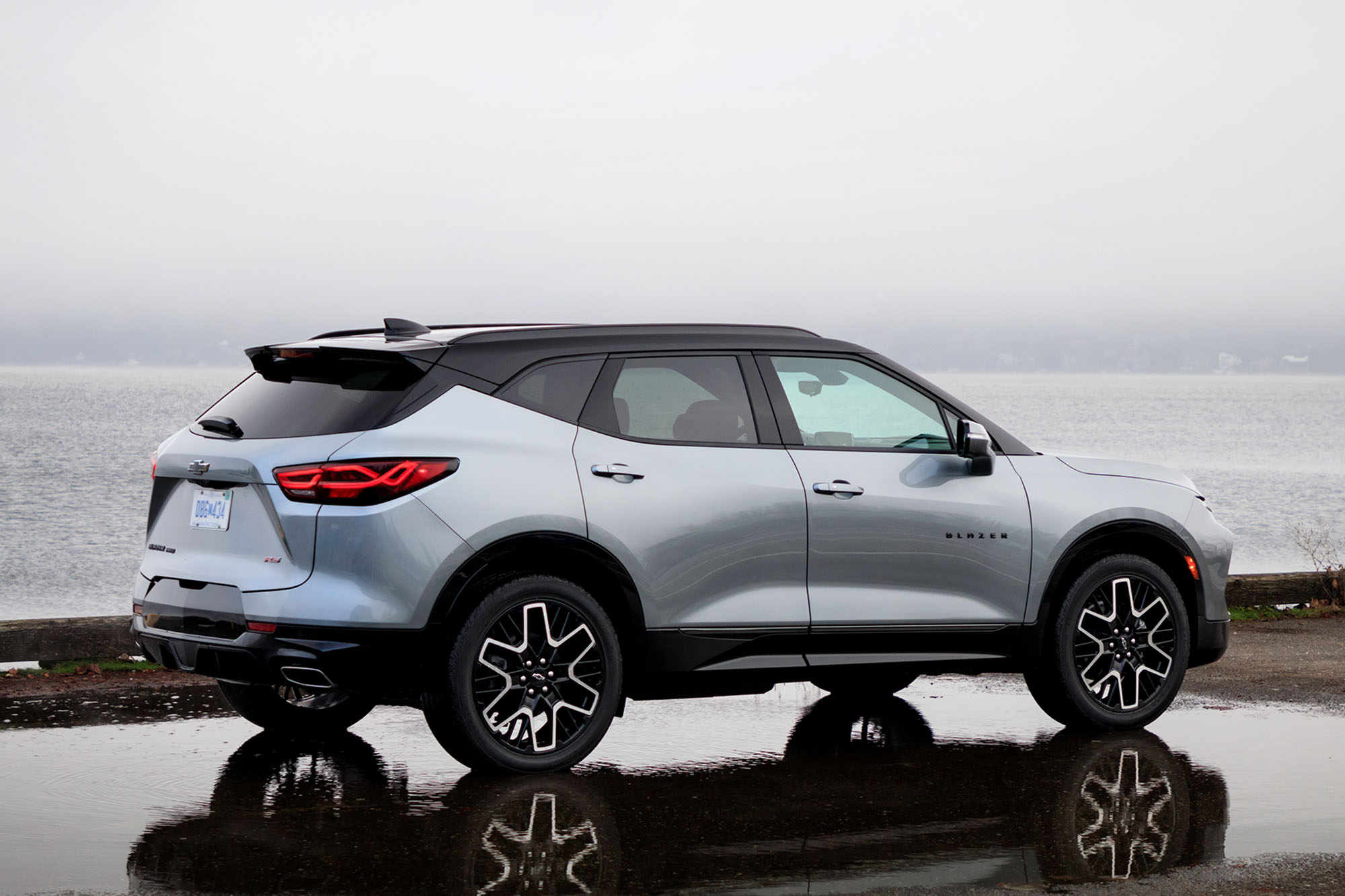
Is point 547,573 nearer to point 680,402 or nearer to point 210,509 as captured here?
point 680,402

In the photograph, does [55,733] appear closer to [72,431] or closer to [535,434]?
[535,434]

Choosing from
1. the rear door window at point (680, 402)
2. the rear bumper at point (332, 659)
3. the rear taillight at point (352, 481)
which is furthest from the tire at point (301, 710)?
the rear door window at point (680, 402)

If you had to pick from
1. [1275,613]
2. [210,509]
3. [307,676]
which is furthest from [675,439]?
[1275,613]

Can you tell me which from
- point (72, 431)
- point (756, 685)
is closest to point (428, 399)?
point (756, 685)

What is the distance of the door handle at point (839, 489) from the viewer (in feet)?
22.3

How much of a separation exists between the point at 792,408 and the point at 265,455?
228 cm

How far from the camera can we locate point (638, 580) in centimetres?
641

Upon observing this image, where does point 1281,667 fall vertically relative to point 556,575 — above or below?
below

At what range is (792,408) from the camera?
6.95 m

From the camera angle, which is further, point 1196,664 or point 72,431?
point 72,431

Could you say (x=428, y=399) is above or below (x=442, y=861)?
above

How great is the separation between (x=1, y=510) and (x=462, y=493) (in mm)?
48777

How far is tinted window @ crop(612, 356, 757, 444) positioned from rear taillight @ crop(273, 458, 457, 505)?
→ 1.00 meters

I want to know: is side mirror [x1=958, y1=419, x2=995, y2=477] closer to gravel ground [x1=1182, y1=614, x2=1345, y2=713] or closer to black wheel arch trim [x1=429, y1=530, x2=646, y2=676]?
black wheel arch trim [x1=429, y1=530, x2=646, y2=676]
